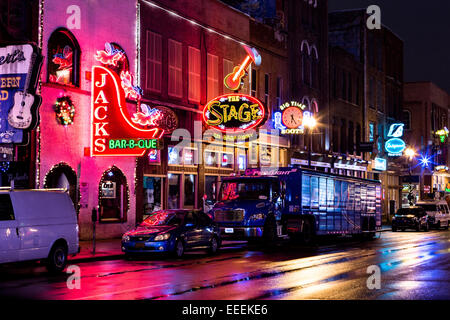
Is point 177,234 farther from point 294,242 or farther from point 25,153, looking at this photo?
point 294,242

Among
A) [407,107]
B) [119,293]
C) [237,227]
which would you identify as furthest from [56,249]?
[407,107]

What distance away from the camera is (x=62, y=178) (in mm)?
28875

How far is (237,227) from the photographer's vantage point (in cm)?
2848

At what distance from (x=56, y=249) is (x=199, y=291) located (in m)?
5.69

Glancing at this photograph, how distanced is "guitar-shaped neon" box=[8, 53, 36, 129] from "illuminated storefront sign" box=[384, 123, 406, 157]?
4791 cm

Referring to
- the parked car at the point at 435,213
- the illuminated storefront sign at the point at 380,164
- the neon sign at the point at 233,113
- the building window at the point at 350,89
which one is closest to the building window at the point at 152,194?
the neon sign at the point at 233,113

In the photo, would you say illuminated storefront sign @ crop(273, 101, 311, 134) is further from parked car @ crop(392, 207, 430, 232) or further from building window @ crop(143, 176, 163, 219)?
building window @ crop(143, 176, 163, 219)

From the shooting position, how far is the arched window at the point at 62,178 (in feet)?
91.6

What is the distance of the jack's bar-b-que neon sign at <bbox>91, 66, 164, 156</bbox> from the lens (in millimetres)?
29469

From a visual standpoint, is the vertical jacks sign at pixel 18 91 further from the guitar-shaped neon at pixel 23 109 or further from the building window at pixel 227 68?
the building window at pixel 227 68

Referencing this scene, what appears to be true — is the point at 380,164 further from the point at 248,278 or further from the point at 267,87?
the point at 248,278

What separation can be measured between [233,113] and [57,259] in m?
18.2

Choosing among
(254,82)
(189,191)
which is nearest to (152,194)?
(189,191)

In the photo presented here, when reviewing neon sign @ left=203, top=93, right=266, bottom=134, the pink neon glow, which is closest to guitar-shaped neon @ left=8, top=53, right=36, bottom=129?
the pink neon glow
